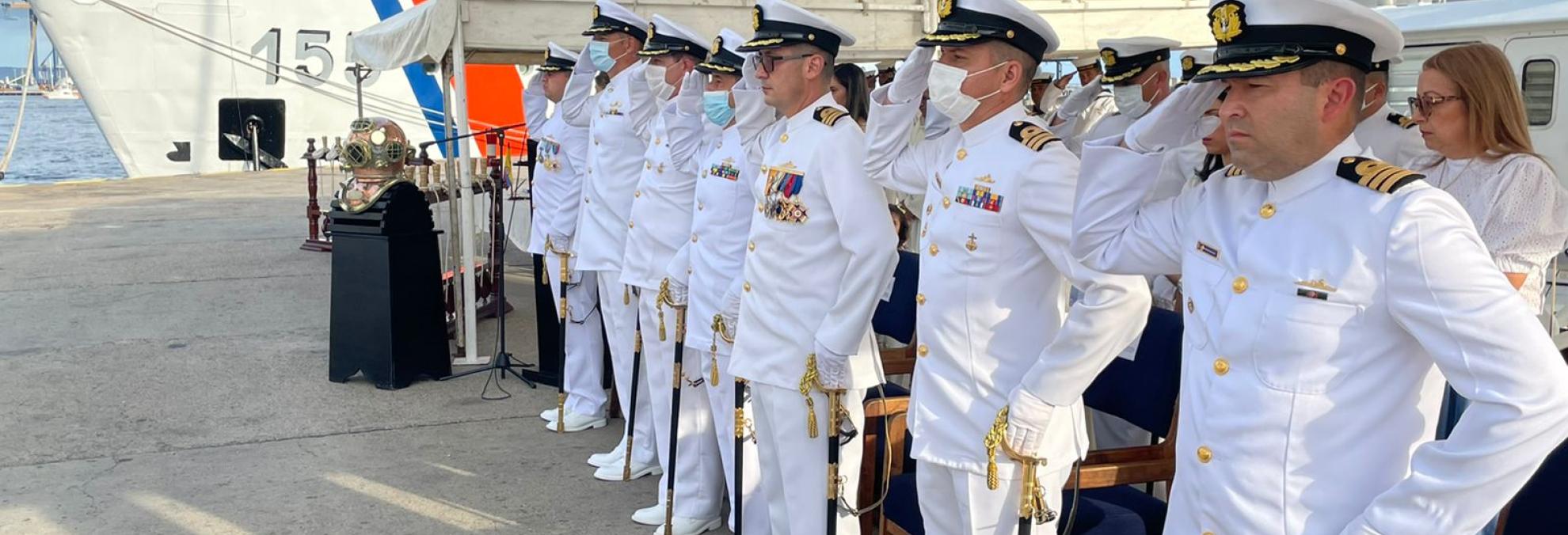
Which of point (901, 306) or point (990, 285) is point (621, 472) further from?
point (990, 285)

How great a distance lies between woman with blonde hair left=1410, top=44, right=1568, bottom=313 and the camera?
3.20 metres

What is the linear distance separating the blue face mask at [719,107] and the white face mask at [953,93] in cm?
125

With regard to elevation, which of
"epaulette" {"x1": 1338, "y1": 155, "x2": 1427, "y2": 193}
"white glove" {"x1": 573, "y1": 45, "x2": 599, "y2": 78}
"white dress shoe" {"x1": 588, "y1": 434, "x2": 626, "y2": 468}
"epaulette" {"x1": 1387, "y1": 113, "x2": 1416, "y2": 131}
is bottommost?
"white dress shoe" {"x1": 588, "y1": 434, "x2": 626, "y2": 468}

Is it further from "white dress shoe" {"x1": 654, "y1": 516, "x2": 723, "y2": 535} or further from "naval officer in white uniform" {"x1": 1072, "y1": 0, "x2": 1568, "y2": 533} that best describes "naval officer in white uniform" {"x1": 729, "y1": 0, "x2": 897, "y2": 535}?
"naval officer in white uniform" {"x1": 1072, "y1": 0, "x2": 1568, "y2": 533}

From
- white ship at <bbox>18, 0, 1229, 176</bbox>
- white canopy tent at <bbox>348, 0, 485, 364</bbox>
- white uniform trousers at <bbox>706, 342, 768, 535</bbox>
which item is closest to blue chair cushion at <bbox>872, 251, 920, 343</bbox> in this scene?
white uniform trousers at <bbox>706, 342, 768, 535</bbox>

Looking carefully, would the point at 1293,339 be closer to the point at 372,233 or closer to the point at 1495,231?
the point at 1495,231

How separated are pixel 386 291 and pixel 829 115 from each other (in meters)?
3.49

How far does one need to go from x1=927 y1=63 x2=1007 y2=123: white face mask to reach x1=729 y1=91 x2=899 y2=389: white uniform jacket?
48 cm

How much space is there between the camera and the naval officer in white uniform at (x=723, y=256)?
3.96 meters

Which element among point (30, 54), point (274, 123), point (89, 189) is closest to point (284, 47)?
point (274, 123)

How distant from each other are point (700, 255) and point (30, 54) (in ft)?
77.8

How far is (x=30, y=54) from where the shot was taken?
76.5 feet

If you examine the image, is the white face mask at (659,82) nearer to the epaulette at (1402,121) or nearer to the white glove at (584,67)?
the white glove at (584,67)

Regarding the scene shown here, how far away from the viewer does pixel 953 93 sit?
2.87 m
